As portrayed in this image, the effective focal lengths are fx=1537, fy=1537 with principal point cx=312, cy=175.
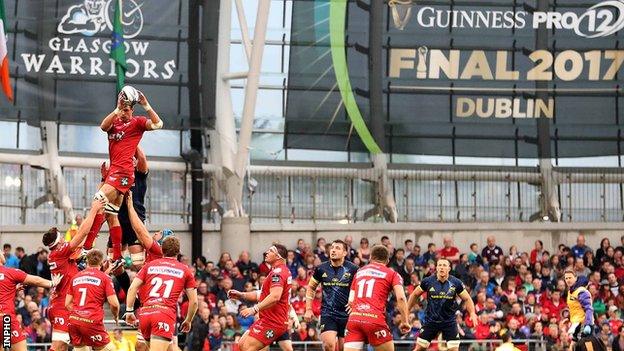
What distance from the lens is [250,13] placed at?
1626 inches

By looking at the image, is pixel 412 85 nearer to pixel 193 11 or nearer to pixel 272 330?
pixel 193 11

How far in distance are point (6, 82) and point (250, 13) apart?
708cm

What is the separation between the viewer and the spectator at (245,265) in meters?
35.4

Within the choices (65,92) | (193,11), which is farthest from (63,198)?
(193,11)

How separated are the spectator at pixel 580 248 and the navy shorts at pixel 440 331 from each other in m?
11.9

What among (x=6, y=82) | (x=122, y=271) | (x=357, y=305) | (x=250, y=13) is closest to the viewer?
(x=357, y=305)

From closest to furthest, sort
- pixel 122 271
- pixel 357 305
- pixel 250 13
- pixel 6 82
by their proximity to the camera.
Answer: pixel 357 305, pixel 122 271, pixel 6 82, pixel 250 13

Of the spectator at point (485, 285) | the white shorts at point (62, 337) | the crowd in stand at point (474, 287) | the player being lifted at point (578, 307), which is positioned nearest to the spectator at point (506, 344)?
the crowd in stand at point (474, 287)

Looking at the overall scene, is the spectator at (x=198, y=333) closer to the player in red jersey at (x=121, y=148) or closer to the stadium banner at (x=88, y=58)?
the player in red jersey at (x=121, y=148)

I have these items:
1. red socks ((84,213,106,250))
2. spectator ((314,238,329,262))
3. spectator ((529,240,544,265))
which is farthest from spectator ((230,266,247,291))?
red socks ((84,213,106,250))

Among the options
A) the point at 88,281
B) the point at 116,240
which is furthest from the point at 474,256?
the point at 88,281

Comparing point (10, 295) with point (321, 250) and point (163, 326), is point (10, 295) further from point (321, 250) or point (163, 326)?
point (321, 250)

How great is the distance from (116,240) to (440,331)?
6.14 m

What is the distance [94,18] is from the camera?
38.7 meters
